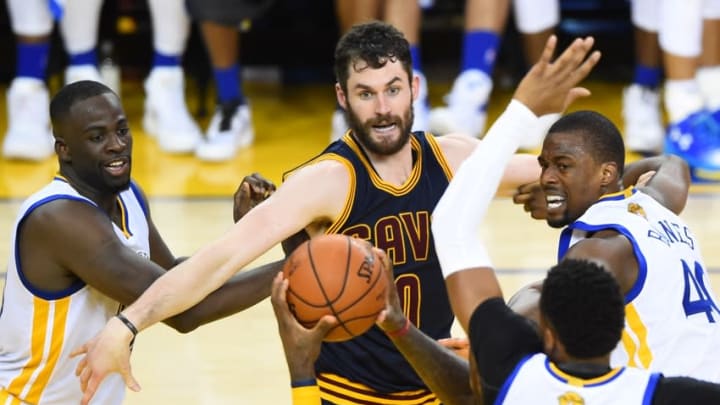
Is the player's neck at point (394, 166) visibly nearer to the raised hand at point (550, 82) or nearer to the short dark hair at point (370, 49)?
the short dark hair at point (370, 49)

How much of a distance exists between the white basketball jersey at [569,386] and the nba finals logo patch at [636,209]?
2.89 ft

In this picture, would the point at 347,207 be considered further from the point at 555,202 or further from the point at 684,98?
the point at 684,98

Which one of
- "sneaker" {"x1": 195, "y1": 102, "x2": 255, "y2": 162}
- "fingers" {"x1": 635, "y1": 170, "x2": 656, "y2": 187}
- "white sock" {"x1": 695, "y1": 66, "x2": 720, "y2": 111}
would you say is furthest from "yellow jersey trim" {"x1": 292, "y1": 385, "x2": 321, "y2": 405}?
"white sock" {"x1": 695, "y1": 66, "x2": 720, "y2": 111}

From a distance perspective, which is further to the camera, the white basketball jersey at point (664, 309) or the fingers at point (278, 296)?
the white basketball jersey at point (664, 309)

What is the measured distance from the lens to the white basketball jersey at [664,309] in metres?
3.58

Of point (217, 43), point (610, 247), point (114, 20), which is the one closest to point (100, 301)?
point (610, 247)

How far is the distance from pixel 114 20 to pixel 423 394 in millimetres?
6995

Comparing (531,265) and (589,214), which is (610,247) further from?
(531,265)

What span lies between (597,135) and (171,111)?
529 cm

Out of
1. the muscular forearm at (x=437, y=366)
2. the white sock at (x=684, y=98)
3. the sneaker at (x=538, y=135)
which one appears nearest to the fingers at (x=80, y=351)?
the muscular forearm at (x=437, y=366)

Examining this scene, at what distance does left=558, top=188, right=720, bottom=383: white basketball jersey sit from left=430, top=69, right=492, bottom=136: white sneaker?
4779 mm

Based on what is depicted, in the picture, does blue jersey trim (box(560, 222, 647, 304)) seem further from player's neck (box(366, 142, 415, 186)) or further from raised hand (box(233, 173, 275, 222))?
raised hand (box(233, 173, 275, 222))

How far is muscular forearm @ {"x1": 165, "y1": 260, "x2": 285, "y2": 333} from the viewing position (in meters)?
4.21

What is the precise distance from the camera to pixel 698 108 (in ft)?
27.2
